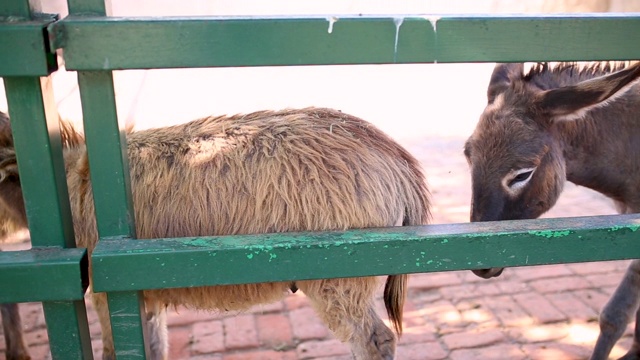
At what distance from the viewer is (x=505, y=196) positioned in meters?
3.01

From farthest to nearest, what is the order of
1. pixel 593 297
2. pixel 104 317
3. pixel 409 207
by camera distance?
pixel 593 297 → pixel 104 317 → pixel 409 207

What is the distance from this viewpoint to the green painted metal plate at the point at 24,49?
5.05ft

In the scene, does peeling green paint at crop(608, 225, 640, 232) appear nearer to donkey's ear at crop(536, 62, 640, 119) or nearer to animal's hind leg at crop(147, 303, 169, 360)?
donkey's ear at crop(536, 62, 640, 119)

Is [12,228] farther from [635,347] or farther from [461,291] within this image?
[635,347]

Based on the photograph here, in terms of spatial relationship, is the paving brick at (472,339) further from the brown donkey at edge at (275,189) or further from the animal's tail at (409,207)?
the brown donkey at edge at (275,189)

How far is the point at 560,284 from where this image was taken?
4.48 m

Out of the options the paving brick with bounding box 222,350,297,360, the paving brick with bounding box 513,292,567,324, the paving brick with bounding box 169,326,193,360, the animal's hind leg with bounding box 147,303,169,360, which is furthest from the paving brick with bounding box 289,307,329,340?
the paving brick with bounding box 513,292,567,324

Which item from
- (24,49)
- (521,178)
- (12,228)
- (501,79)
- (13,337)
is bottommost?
(13,337)

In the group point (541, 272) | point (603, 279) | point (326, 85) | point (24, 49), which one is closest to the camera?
point (24, 49)

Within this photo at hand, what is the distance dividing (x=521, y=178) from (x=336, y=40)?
183 cm

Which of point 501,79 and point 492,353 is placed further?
point 492,353

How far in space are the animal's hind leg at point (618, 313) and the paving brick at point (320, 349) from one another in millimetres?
1645

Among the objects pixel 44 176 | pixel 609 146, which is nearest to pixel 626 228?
pixel 609 146

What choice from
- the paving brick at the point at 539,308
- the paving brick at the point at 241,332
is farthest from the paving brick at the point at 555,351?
the paving brick at the point at 241,332
